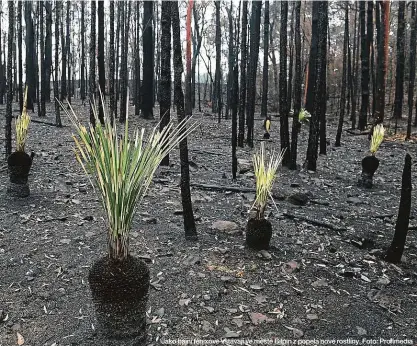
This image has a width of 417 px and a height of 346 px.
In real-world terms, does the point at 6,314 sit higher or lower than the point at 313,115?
lower

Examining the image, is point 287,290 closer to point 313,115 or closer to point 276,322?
point 276,322

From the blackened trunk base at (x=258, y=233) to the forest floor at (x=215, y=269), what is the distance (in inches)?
4.1

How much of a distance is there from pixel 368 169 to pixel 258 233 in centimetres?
354

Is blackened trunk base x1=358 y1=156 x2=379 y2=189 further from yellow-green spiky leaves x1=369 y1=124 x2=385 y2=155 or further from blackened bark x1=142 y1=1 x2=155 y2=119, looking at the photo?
blackened bark x1=142 y1=1 x2=155 y2=119

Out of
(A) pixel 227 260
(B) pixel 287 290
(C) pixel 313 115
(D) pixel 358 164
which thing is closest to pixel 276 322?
(B) pixel 287 290

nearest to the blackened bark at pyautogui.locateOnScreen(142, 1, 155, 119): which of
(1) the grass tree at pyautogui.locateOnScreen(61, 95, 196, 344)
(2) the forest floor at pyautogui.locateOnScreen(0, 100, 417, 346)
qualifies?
(2) the forest floor at pyautogui.locateOnScreen(0, 100, 417, 346)

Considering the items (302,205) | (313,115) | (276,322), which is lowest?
(276,322)

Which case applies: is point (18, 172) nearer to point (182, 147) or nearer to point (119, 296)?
point (182, 147)

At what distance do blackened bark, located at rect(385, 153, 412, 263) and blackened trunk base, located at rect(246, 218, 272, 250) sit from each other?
3.83 ft

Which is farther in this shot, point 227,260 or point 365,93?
point 365,93

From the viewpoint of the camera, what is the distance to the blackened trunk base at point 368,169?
6238 millimetres

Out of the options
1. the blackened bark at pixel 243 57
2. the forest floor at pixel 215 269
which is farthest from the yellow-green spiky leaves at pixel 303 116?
the forest floor at pixel 215 269

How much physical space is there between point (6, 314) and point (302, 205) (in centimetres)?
376

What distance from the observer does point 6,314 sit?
2543 millimetres
